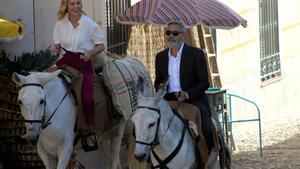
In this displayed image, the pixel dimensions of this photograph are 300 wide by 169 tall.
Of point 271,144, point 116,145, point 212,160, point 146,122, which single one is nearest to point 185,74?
point 212,160

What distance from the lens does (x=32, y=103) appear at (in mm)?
7891

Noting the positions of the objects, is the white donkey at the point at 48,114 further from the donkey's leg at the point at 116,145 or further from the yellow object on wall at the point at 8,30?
the yellow object on wall at the point at 8,30

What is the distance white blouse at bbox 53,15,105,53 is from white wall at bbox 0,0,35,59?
2.18 metres

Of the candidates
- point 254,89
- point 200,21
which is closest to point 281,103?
point 254,89

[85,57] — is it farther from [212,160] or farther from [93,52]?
[212,160]

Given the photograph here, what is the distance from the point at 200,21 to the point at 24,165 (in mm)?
2957

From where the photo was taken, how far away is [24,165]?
411 inches

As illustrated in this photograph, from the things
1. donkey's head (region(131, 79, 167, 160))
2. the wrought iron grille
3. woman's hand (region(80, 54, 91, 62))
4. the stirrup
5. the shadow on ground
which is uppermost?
the wrought iron grille

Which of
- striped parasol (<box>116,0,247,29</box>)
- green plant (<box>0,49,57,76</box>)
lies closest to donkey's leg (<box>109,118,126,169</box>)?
green plant (<box>0,49,57,76</box>)

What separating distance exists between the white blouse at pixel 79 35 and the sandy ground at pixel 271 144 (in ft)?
13.0

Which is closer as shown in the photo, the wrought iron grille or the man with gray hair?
the man with gray hair

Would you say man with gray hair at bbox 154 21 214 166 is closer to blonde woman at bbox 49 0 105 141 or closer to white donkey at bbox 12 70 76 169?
white donkey at bbox 12 70 76 169

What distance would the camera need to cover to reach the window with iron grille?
1819 centimetres

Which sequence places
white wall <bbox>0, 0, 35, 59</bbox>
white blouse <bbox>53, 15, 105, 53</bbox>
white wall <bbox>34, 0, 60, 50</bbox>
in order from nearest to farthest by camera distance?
1. white blouse <bbox>53, 15, 105, 53</bbox>
2. white wall <bbox>0, 0, 35, 59</bbox>
3. white wall <bbox>34, 0, 60, 50</bbox>
